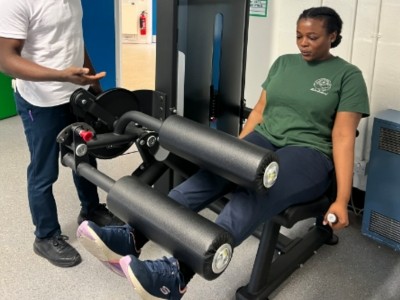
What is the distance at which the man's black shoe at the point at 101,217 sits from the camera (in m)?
2.53

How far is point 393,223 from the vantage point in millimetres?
2414

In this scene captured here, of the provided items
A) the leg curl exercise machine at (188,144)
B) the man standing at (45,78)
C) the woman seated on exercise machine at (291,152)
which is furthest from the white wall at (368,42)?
the man standing at (45,78)

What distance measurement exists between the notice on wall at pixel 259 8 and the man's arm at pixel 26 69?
5.10ft

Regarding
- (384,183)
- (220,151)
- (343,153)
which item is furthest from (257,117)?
(220,151)

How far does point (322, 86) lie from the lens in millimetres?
1969

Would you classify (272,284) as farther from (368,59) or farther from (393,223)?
(368,59)

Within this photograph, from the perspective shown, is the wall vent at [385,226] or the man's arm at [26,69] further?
the wall vent at [385,226]

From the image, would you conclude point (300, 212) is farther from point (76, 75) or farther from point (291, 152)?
point (76, 75)

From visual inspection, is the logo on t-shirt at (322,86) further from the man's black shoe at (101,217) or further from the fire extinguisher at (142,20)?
the fire extinguisher at (142,20)

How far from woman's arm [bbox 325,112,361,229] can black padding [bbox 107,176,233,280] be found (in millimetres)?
643

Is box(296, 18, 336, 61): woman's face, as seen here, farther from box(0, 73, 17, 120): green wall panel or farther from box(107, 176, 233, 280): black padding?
box(0, 73, 17, 120): green wall panel

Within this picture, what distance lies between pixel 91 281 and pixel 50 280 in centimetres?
19

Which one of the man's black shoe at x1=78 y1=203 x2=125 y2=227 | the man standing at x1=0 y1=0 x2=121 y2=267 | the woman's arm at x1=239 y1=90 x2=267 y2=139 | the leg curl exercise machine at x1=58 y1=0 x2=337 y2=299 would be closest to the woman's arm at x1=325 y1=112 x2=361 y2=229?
the leg curl exercise machine at x1=58 y1=0 x2=337 y2=299

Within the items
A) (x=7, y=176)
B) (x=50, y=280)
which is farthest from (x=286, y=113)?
(x=7, y=176)
